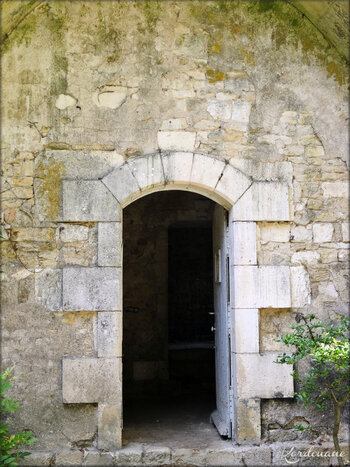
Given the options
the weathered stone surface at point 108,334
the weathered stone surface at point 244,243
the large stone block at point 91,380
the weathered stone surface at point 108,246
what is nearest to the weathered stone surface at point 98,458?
the large stone block at point 91,380

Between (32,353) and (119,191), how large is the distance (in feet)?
4.91

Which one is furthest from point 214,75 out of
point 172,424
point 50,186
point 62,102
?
point 172,424

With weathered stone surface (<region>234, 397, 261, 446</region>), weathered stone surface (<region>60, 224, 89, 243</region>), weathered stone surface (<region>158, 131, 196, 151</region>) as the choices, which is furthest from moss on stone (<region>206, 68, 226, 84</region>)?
weathered stone surface (<region>234, 397, 261, 446</region>)

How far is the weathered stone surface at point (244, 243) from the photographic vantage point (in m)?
→ 4.59

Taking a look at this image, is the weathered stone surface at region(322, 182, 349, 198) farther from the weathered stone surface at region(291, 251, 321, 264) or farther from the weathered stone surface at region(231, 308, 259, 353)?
the weathered stone surface at region(231, 308, 259, 353)

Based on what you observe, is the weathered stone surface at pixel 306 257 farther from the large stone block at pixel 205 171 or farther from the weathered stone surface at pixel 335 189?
the large stone block at pixel 205 171

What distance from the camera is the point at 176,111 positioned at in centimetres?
471

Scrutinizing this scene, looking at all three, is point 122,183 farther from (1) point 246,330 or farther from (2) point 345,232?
(2) point 345,232

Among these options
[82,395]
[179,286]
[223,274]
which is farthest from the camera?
[179,286]

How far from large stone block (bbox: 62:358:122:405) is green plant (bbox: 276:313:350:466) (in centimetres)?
133

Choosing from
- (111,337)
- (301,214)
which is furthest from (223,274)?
(111,337)

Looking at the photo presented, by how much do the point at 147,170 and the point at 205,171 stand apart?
49 cm

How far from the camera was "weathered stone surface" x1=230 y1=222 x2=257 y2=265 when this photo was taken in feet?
15.1

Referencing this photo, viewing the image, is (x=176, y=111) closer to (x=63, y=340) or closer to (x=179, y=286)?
(x=63, y=340)
